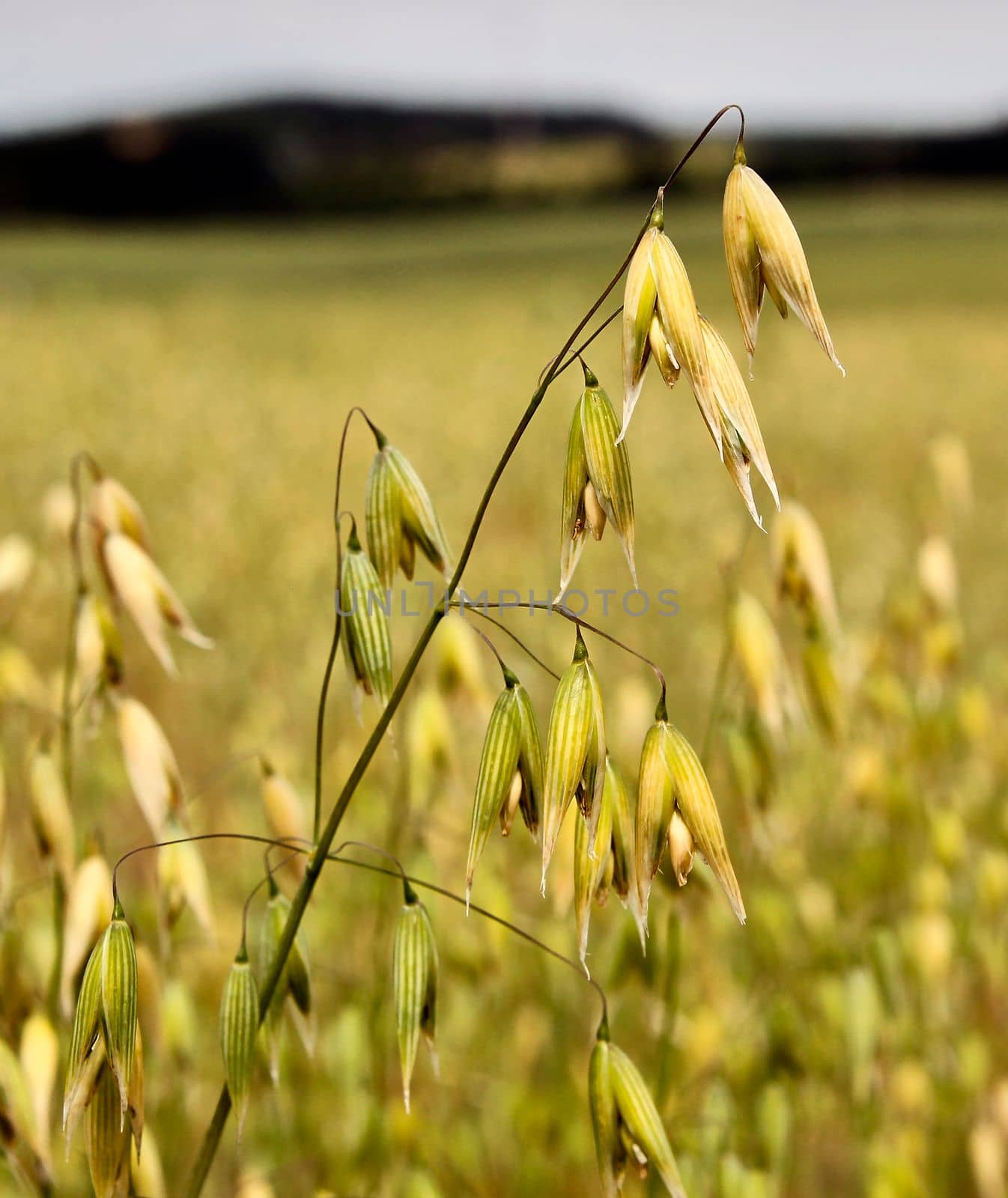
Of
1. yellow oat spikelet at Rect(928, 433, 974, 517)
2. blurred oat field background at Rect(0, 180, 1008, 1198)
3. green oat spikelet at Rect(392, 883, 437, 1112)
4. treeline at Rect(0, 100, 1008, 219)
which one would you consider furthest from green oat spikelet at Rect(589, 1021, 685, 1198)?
treeline at Rect(0, 100, 1008, 219)

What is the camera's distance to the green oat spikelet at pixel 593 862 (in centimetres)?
58

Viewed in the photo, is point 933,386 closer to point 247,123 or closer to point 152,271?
point 152,271

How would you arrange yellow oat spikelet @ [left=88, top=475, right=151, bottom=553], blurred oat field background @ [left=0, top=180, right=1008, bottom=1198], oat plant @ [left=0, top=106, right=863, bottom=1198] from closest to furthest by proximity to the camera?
1. oat plant @ [left=0, top=106, right=863, bottom=1198]
2. yellow oat spikelet @ [left=88, top=475, right=151, bottom=553]
3. blurred oat field background @ [left=0, top=180, right=1008, bottom=1198]

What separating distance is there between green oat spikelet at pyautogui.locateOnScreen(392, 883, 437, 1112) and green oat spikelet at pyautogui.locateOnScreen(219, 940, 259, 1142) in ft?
0.28

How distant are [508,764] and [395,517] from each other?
0.17 meters

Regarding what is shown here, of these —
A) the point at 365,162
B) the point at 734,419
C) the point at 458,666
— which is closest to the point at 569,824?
the point at 458,666

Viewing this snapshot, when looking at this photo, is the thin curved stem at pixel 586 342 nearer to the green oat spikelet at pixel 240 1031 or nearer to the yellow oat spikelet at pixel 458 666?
the green oat spikelet at pixel 240 1031

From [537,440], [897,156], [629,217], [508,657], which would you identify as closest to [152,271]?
[629,217]

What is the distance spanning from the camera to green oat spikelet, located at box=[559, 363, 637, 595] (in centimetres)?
56

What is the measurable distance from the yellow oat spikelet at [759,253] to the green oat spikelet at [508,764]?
0.24 metres

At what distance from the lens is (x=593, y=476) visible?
0.56 meters

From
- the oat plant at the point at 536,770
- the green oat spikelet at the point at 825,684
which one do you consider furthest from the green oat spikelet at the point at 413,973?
the green oat spikelet at the point at 825,684

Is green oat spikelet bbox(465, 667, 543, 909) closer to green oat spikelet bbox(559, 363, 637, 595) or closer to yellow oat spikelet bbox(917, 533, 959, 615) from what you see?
green oat spikelet bbox(559, 363, 637, 595)

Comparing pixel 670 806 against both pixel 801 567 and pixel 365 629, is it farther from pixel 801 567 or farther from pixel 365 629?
pixel 801 567
